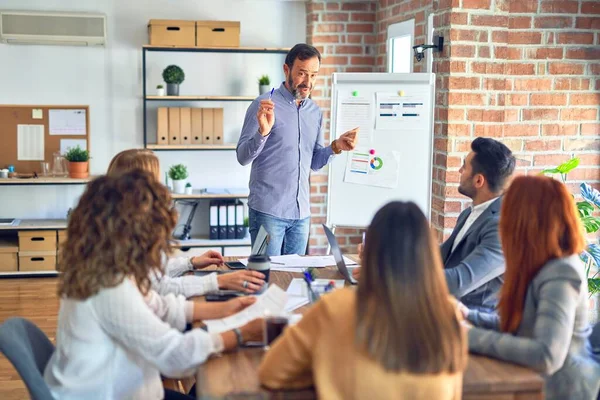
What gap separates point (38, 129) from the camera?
19.8 ft

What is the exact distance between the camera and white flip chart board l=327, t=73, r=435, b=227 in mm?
4234

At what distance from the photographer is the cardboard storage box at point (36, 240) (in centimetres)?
583

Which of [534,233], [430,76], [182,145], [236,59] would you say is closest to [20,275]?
[182,145]

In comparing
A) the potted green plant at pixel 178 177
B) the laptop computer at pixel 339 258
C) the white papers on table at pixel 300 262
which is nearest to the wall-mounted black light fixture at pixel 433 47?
the white papers on table at pixel 300 262

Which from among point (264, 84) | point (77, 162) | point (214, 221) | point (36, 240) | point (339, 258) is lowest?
point (36, 240)

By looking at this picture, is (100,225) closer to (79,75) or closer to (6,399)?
(6,399)

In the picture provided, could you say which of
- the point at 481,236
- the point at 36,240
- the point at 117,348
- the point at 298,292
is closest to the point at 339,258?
the point at 298,292

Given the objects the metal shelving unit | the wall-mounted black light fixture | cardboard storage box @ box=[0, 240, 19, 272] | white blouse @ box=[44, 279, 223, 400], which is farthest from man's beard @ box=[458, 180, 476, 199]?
cardboard storage box @ box=[0, 240, 19, 272]

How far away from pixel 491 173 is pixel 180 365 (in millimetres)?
1342

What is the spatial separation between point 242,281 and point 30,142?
399 cm

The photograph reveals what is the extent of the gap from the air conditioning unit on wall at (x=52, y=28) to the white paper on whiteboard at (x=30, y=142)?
2.18 feet

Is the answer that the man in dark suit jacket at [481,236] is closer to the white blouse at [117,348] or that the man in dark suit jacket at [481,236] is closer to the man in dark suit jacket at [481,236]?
the man in dark suit jacket at [481,236]

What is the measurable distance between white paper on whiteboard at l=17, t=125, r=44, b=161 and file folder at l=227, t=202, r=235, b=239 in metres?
1.53

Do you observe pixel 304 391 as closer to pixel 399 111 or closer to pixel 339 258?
pixel 339 258
